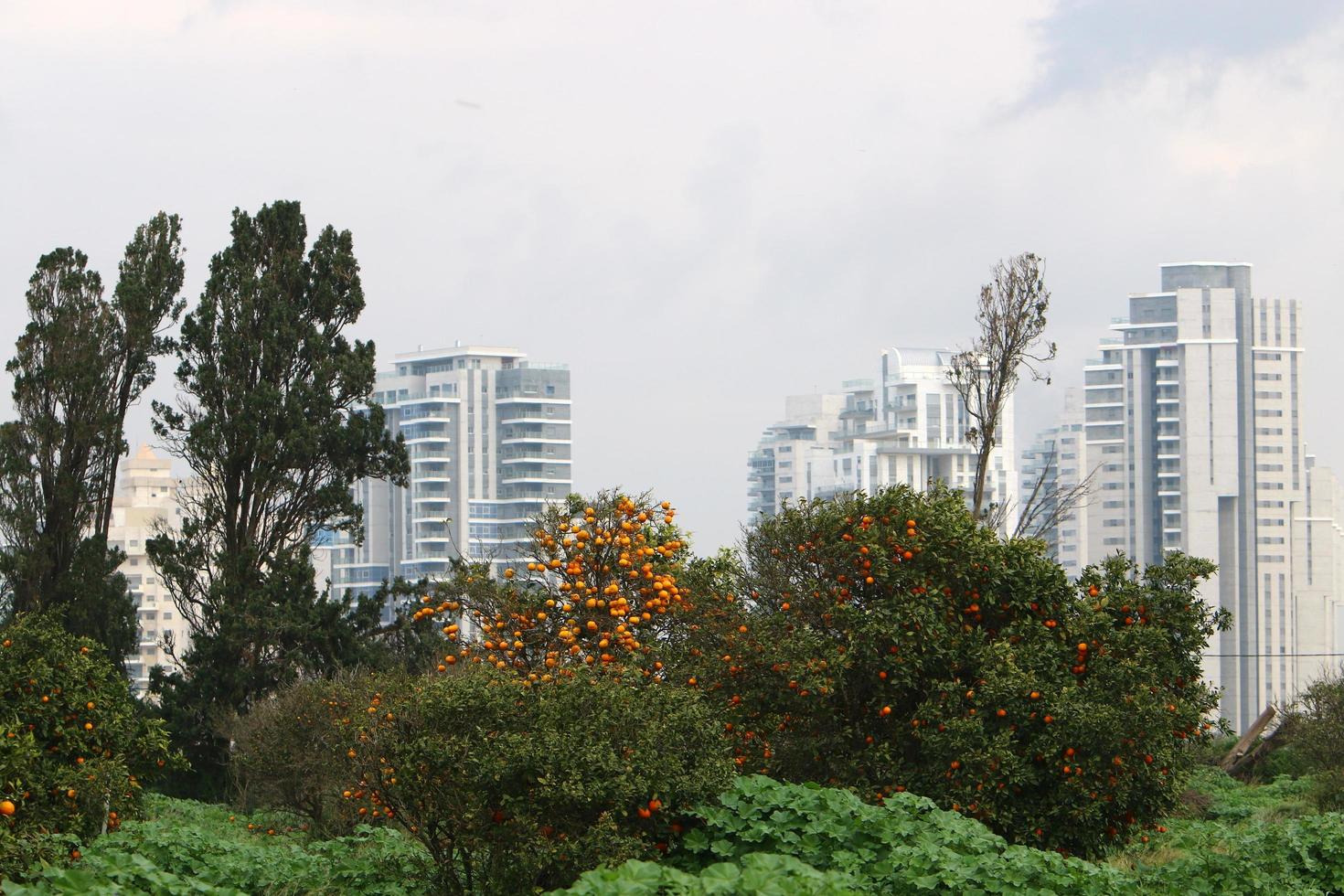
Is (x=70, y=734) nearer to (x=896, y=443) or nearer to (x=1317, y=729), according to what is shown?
(x=1317, y=729)

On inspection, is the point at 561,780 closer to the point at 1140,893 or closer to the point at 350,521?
the point at 1140,893

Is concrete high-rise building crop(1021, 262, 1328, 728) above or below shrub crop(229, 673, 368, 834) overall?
above

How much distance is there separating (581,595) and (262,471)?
11.5 metres

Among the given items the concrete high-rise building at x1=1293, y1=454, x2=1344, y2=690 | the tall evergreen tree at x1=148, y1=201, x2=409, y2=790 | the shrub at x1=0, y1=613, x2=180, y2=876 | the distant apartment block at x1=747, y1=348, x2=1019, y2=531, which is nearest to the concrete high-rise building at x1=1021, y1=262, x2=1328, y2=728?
the concrete high-rise building at x1=1293, y1=454, x2=1344, y2=690

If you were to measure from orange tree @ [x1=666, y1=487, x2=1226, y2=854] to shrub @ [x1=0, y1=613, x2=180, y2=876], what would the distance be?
3235mm

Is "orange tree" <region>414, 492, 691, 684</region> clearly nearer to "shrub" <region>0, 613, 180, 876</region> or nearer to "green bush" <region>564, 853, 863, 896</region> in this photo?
"shrub" <region>0, 613, 180, 876</region>

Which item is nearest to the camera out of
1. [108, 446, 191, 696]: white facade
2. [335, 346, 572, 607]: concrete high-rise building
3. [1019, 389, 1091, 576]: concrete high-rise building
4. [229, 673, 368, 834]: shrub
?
[229, 673, 368, 834]: shrub

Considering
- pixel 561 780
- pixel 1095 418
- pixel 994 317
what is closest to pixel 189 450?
pixel 994 317

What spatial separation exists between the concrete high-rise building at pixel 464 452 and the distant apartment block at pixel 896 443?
2367cm

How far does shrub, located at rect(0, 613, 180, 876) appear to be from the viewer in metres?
8.01

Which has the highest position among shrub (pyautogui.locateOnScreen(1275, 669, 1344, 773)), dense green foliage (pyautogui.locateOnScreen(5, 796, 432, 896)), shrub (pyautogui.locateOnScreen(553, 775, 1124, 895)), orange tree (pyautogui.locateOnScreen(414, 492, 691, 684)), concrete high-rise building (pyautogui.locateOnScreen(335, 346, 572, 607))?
concrete high-rise building (pyautogui.locateOnScreen(335, 346, 572, 607))

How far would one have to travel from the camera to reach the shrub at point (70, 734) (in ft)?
26.3

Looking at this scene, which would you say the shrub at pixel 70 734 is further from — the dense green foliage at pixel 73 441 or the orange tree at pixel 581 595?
the dense green foliage at pixel 73 441

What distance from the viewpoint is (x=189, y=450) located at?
66.2ft
